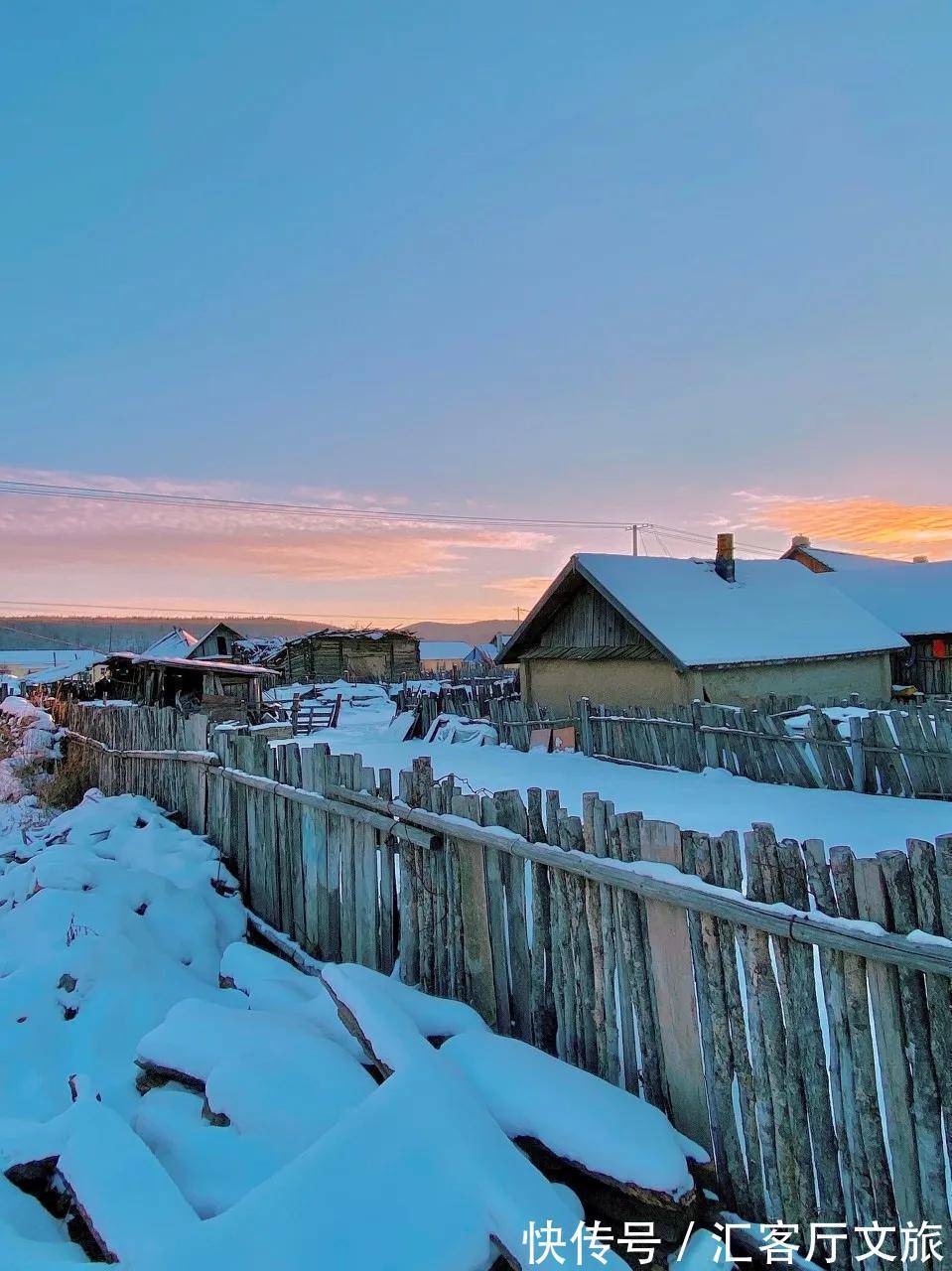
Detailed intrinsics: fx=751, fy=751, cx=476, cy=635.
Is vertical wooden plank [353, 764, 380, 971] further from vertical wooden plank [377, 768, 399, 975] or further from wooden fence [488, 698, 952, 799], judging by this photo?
wooden fence [488, 698, 952, 799]

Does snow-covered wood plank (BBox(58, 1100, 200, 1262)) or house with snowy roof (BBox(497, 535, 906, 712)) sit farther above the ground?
house with snowy roof (BBox(497, 535, 906, 712))

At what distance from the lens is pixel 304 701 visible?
37.2 metres

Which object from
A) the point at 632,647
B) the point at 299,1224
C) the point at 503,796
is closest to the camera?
the point at 299,1224

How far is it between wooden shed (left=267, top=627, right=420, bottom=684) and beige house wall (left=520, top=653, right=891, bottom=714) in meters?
30.7

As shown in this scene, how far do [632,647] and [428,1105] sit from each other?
15.1 m

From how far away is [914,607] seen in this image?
89.9ft

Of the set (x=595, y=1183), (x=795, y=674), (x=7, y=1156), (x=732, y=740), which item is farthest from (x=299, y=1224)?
(x=795, y=674)

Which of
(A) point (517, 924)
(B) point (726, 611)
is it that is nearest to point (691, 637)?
(B) point (726, 611)

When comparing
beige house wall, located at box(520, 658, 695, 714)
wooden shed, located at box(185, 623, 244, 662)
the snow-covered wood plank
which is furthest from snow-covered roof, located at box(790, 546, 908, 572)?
wooden shed, located at box(185, 623, 244, 662)

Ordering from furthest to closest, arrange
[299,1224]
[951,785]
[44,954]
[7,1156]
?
[951,785]
[44,954]
[7,1156]
[299,1224]

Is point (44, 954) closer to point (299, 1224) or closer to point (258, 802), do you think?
point (258, 802)

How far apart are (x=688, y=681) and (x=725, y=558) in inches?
286

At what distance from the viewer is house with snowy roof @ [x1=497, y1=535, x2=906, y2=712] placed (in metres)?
16.7

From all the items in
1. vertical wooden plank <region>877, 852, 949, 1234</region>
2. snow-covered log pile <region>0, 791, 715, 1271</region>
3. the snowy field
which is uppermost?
vertical wooden plank <region>877, 852, 949, 1234</region>
